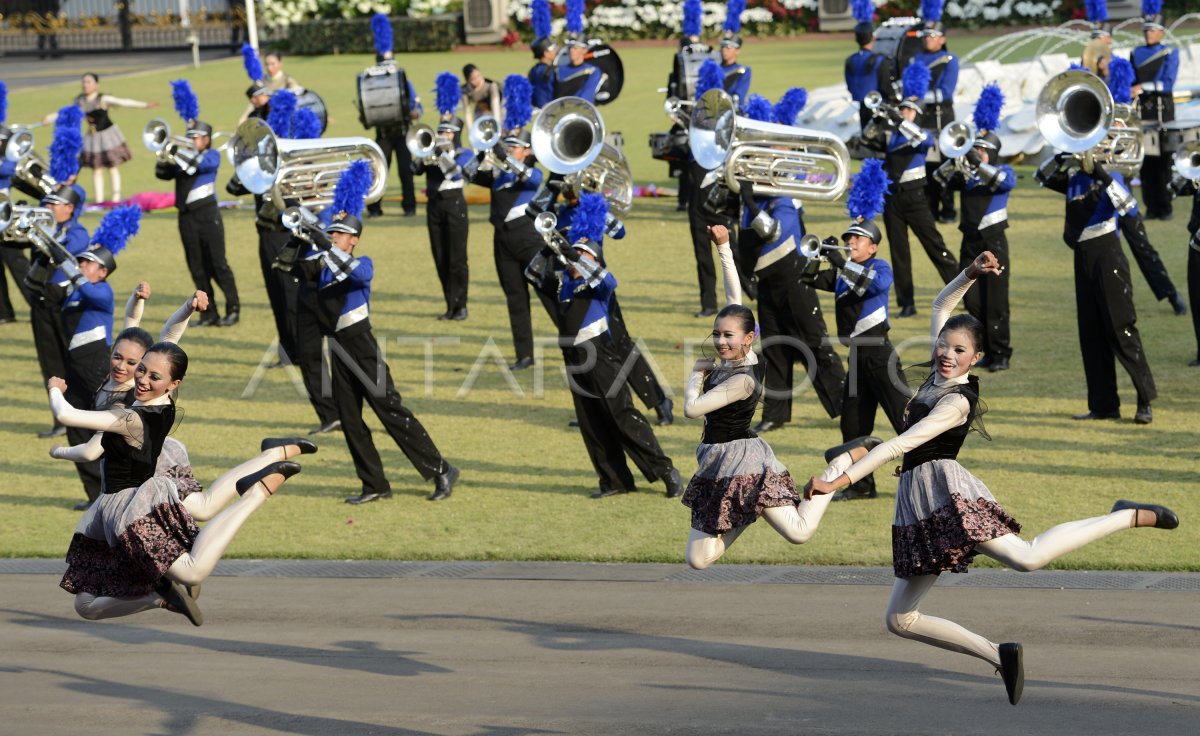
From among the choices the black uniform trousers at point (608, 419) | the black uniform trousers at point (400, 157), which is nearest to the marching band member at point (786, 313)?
the black uniform trousers at point (608, 419)

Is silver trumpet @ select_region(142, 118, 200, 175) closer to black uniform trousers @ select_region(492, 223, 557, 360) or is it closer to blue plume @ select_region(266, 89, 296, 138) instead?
blue plume @ select_region(266, 89, 296, 138)

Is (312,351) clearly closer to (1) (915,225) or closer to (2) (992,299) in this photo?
(2) (992,299)

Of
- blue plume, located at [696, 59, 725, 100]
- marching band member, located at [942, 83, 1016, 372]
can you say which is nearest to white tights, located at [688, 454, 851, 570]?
marching band member, located at [942, 83, 1016, 372]

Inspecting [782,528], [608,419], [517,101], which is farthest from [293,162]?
[782,528]

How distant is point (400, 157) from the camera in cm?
2073

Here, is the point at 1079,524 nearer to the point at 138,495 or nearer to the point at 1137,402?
the point at 138,495

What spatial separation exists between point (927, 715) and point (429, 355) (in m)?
8.93

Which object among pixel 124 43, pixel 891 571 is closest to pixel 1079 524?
pixel 891 571

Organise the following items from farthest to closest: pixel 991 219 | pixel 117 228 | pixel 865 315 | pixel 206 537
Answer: pixel 991 219
pixel 117 228
pixel 865 315
pixel 206 537

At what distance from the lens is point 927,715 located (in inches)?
269

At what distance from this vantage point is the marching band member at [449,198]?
15.7 metres

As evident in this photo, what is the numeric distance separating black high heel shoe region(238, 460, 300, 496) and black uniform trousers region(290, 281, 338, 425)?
3.78 m

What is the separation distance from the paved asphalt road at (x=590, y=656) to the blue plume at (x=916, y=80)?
694 centimetres

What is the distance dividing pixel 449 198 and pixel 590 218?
5.11 meters
